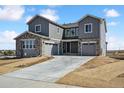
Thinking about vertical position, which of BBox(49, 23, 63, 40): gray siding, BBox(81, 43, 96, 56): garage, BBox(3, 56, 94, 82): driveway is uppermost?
BBox(49, 23, 63, 40): gray siding

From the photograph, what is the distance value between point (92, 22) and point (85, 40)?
9.96 feet

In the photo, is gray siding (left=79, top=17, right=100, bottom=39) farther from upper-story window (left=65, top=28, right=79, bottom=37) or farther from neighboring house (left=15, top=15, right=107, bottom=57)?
upper-story window (left=65, top=28, right=79, bottom=37)

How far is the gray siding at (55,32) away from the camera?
37.7 m

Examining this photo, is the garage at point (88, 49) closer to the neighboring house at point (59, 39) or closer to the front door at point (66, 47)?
the neighboring house at point (59, 39)

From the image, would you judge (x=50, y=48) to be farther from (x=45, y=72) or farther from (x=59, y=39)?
(x=45, y=72)

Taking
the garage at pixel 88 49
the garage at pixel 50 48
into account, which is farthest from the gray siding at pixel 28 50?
the garage at pixel 88 49

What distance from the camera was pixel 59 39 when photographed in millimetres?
39969

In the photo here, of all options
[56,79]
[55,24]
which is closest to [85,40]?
[55,24]

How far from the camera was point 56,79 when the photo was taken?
664 inches

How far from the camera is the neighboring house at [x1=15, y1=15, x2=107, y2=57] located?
3444cm

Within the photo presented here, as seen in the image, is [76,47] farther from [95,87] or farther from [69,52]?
[95,87]

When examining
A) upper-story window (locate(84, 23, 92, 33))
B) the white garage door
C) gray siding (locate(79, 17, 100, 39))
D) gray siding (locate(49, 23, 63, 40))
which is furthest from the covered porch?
upper-story window (locate(84, 23, 92, 33))

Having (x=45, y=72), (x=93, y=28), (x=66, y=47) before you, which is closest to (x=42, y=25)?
(x=66, y=47)

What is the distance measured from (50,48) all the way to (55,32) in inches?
147
